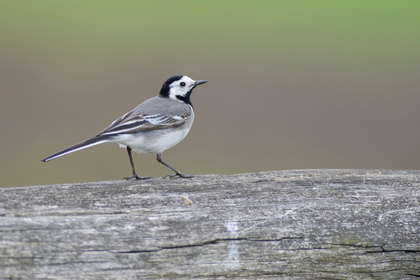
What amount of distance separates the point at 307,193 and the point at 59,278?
178 centimetres

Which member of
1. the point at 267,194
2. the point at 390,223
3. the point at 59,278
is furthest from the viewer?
the point at 267,194

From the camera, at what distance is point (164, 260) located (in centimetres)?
329

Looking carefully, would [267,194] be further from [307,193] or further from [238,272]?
[238,272]

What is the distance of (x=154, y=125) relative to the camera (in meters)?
6.03

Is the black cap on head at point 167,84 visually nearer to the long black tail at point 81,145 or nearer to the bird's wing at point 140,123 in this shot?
the bird's wing at point 140,123

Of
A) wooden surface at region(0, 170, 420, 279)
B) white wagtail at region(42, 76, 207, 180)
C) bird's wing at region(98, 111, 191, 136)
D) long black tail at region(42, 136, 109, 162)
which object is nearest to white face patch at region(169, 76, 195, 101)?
white wagtail at region(42, 76, 207, 180)

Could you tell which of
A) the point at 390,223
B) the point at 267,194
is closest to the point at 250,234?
the point at 267,194

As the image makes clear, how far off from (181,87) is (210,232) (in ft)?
12.4

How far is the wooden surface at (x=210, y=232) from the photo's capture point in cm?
318

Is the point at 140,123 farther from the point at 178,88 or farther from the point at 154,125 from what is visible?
the point at 178,88

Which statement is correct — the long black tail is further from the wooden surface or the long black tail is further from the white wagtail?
the wooden surface

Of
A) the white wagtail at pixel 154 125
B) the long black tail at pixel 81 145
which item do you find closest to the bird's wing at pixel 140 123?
the white wagtail at pixel 154 125

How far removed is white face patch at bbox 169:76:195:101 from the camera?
688 centimetres

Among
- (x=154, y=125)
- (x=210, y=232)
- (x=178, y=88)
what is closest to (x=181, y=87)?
(x=178, y=88)
